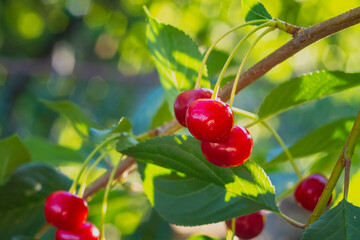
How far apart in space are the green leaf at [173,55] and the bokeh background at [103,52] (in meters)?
1.88

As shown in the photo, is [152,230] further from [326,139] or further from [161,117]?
[326,139]

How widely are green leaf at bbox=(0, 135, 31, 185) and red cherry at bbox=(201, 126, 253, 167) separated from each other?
1.96 feet

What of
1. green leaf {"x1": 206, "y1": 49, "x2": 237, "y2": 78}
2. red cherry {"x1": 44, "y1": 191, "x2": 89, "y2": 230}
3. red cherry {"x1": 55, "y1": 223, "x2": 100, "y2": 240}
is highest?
green leaf {"x1": 206, "y1": 49, "x2": 237, "y2": 78}

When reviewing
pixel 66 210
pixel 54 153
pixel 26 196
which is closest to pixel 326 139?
pixel 66 210

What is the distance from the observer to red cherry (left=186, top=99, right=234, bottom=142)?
65 cm

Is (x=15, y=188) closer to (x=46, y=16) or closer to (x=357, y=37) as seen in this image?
(x=357, y=37)

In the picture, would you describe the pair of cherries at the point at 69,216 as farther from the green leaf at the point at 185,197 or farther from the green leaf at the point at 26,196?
the green leaf at the point at 26,196

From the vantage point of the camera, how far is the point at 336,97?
2.48 metres

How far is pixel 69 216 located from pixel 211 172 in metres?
0.26

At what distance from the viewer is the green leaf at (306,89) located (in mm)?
816

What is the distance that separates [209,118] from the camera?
2.12ft

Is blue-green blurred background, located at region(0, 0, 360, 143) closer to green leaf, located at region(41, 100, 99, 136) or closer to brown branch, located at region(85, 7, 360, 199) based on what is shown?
green leaf, located at region(41, 100, 99, 136)

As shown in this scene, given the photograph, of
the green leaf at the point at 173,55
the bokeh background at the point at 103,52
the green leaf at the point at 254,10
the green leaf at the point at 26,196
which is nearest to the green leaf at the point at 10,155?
the green leaf at the point at 26,196

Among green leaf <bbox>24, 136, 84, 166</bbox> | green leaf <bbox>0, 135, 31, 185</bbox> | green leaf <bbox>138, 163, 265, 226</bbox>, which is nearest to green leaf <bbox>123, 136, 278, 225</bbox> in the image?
green leaf <bbox>138, 163, 265, 226</bbox>
